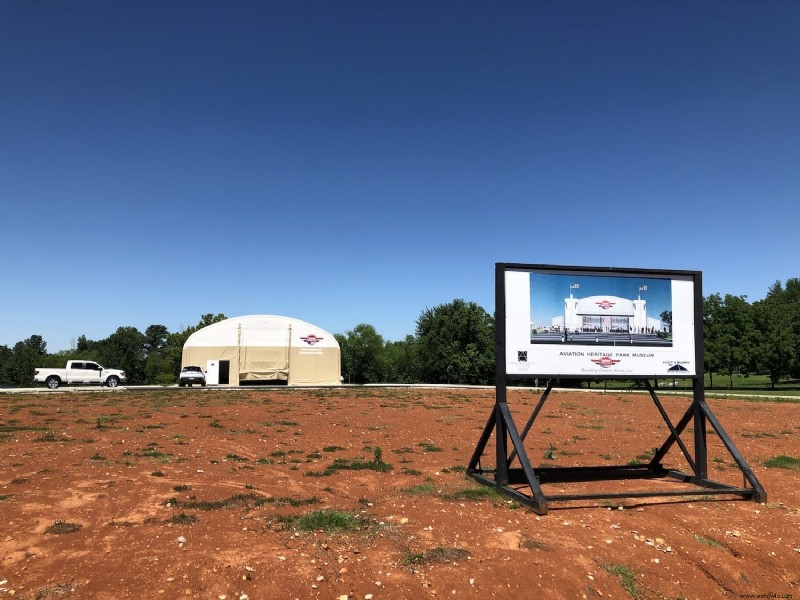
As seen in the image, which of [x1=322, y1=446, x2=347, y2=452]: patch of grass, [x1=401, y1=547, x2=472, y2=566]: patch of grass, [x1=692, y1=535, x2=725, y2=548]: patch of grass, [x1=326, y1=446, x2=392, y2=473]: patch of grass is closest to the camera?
[x1=401, y1=547, x2=472, y2=566]: patch of grass

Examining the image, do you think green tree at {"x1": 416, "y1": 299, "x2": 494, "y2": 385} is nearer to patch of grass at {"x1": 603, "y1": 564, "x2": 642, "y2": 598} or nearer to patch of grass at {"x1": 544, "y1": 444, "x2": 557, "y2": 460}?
patch of grass at {"x1": 544, "y1": 444, "x2": 557, "y2": 460}

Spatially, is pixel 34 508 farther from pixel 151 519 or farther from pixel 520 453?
pixel 520 453

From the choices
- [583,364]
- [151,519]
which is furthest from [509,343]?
[151,519]

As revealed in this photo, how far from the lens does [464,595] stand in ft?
16.9

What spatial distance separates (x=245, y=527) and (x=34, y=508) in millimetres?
3292

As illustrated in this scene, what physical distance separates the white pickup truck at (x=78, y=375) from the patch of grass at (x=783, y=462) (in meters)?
46.6

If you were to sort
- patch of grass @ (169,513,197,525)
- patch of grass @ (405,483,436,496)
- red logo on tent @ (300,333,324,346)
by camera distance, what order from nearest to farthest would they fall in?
patch of grass @ (169,513,197,525) < patch of grass @ (405,483,436,496) < red logo on tent @ (300,333,324,346)

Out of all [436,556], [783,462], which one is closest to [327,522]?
[436,556]

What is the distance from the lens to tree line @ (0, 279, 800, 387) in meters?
51.3

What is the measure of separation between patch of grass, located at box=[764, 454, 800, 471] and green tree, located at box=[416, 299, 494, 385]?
55.2 metres

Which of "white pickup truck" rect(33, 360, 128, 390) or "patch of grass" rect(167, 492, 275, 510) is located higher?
"patch of grass" rect(167, 492, 275, 510)

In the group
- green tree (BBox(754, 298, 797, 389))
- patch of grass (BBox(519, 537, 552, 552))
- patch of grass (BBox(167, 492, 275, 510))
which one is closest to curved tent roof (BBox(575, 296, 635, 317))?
patch of grass (BBox(519, 537, 552, 552))

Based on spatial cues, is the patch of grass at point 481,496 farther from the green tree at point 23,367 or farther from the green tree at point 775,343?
the green tree at point 23,367

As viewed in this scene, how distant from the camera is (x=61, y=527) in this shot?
21.7 feet
